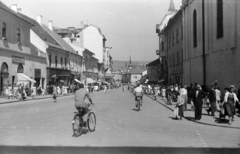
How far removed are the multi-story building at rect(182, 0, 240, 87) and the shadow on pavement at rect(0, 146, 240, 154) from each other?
40.5 feet

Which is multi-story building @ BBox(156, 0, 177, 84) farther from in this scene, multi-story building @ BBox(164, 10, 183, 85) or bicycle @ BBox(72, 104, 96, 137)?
bicycle @ BBox(72, 104, 96, 137)

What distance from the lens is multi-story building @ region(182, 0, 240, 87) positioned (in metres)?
18.2

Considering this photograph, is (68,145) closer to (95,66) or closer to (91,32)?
(95,66)

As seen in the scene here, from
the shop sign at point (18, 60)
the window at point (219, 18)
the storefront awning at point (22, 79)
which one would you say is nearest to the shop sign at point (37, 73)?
the shop sign at point (18, 60)

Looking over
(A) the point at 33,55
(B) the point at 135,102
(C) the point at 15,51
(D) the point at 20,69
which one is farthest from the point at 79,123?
(A) the point at 33,55

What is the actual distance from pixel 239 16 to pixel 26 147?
605 inches

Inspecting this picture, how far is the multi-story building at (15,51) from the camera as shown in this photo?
27859mm

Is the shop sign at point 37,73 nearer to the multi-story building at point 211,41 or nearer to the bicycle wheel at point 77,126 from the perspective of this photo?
the multi-story building at point 211,41

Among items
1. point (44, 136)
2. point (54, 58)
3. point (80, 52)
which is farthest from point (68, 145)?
point (80, 52)

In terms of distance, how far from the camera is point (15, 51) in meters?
30.1

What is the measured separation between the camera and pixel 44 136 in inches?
328

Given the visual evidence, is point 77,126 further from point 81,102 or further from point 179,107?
point 179,107

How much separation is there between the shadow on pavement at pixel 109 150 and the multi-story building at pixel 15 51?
73.6ft

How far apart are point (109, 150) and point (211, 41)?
712 inches
